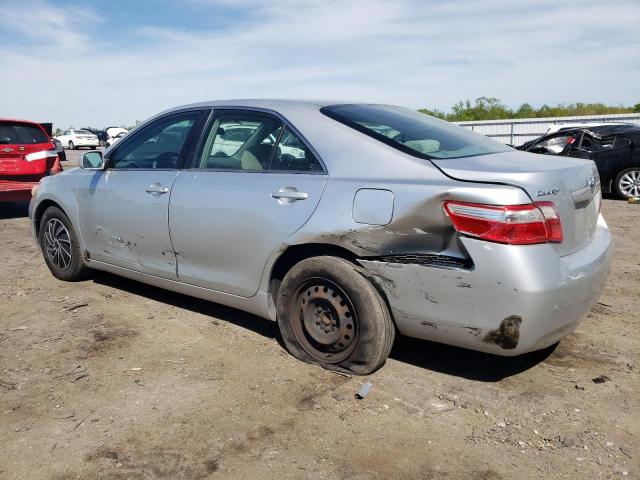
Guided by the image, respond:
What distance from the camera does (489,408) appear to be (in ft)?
9.70

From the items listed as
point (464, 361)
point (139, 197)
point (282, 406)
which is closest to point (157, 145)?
point (139, 197)

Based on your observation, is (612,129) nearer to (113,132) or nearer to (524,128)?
(524,128)

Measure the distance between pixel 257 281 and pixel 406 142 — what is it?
4.03 feet

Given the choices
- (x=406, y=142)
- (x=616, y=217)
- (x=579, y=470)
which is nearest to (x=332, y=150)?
(x=406, y=142)

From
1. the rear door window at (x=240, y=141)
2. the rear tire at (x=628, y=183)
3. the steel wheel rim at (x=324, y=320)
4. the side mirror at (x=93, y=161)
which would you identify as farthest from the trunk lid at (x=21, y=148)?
the rear tire at (x=628, y=183)

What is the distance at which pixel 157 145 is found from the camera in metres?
4.34

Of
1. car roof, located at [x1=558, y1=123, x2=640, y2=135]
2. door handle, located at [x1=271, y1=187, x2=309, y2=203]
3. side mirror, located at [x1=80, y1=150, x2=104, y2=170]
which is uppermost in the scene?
side mirror, located at [x1=80, y1=150, x2=104, y2=170]

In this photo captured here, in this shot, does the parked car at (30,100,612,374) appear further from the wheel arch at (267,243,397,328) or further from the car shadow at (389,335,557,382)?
the car shadow at (389,335,557,382)

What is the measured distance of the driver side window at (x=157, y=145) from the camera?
13.5 ft

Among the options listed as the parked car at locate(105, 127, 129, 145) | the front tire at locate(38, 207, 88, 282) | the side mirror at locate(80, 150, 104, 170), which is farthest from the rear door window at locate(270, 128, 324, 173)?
the parked car at locate(105, 127, 129, 145)

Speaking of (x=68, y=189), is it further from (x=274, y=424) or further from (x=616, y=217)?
(x=616, y=217)

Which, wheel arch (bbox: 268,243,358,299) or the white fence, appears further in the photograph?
the white fence

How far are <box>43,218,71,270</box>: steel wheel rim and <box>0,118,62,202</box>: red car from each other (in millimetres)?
4432

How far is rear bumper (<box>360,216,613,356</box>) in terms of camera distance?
2.70 meters
